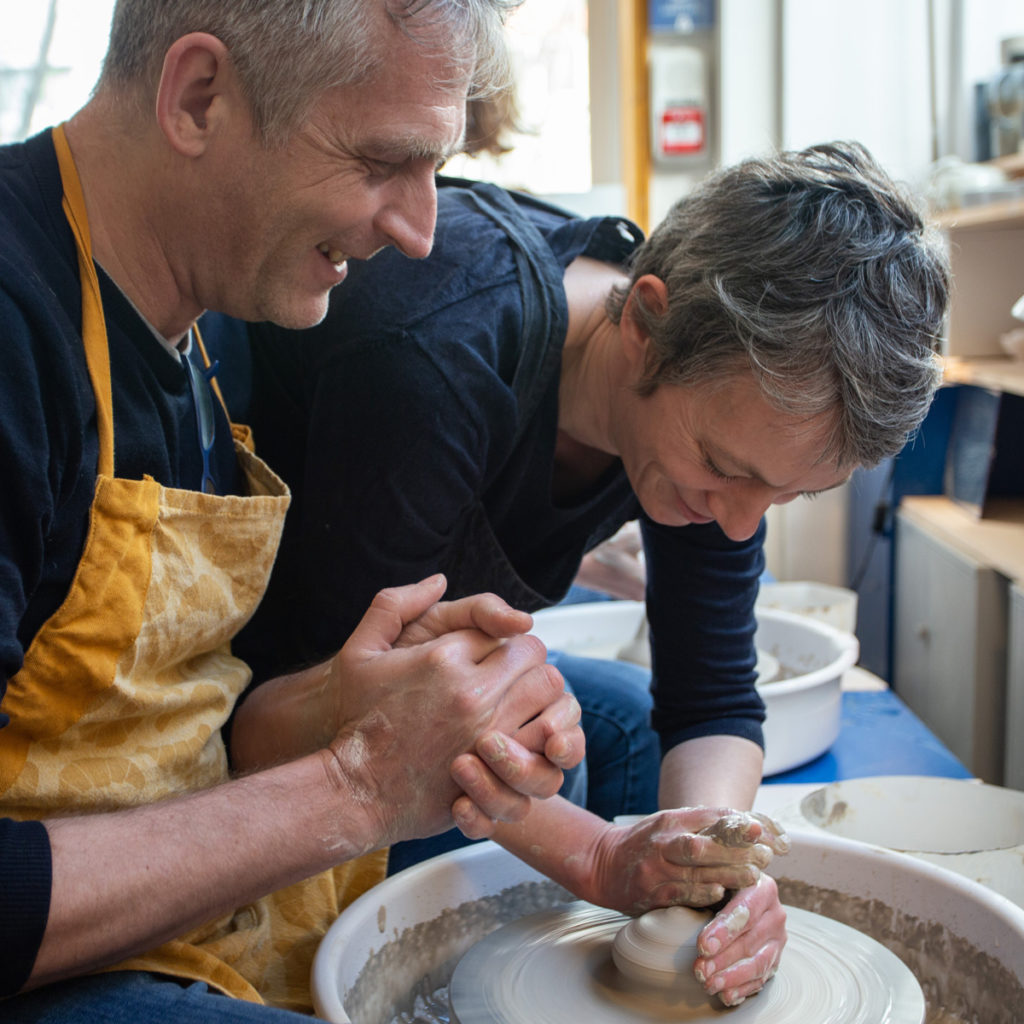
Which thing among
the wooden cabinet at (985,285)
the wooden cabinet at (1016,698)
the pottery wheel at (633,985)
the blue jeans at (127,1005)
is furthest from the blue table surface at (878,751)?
the wooden cabinet at (985,285)

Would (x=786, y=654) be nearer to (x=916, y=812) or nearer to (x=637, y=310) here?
(x=916, y=812)

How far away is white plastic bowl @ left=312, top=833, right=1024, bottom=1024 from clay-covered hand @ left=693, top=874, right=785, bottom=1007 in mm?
199

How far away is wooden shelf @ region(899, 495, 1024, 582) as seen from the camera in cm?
232

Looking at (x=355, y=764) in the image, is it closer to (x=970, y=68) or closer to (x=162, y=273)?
(x=162, y=273)

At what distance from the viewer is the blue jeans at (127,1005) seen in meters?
0.79

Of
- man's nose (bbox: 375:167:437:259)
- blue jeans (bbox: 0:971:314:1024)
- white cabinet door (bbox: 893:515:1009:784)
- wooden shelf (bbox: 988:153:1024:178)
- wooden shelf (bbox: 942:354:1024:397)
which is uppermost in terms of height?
wooden shelf (bbox: 988:153:1024:178)

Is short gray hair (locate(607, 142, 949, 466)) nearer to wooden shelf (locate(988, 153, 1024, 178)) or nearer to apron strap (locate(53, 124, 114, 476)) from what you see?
apron strap (locate(53, 124, 114, 476))

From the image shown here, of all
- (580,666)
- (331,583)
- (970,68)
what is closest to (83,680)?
(331,583)

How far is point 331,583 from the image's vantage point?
1.12 m

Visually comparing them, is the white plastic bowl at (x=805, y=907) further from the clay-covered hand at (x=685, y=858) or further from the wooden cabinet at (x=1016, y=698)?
the wooden cabinet at (x=1016, y=698)

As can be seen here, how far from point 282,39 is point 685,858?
0.76 m

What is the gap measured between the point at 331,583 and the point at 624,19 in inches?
123

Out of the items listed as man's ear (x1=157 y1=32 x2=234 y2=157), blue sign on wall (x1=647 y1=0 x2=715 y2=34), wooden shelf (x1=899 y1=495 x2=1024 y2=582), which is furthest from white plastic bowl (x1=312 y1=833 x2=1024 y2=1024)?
blue sign on wall (x1=647 y1=0 x2=715 y2=34)

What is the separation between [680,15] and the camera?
11.8 feet
